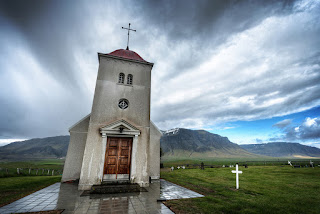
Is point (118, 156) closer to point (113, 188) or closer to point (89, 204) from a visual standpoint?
point (113, 188)

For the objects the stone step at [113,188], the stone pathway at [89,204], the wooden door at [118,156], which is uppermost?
the wooden door at [118,156]

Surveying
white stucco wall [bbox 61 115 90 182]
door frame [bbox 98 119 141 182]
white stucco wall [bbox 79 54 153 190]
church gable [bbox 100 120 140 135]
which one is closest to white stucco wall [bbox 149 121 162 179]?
white stucco wall [bbox 79 54 153 190]

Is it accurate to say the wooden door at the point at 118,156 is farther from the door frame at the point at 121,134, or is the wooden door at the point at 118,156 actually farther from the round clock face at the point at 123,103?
the round clock face at the point at 123,103

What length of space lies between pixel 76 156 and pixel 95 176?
3.76 m

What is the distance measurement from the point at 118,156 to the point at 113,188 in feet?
6.68

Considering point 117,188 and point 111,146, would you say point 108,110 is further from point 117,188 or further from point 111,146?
point 117,188

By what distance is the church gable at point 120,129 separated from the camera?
31.3 feet

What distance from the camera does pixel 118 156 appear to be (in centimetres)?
966

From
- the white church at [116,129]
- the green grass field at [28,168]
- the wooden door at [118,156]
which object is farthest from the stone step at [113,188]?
the green grass field at [28,168]

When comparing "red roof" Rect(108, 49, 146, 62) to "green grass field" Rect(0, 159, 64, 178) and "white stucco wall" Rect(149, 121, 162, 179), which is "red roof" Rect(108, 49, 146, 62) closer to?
"white stucco wall" Rect(149, 121, 162, 179)

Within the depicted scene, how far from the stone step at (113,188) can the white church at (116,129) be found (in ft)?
2.54

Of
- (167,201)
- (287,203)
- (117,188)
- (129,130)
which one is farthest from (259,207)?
(129,130)

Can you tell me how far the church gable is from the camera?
953cm

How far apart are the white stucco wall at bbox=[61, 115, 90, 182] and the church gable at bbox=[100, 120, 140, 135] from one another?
12.4 ft
